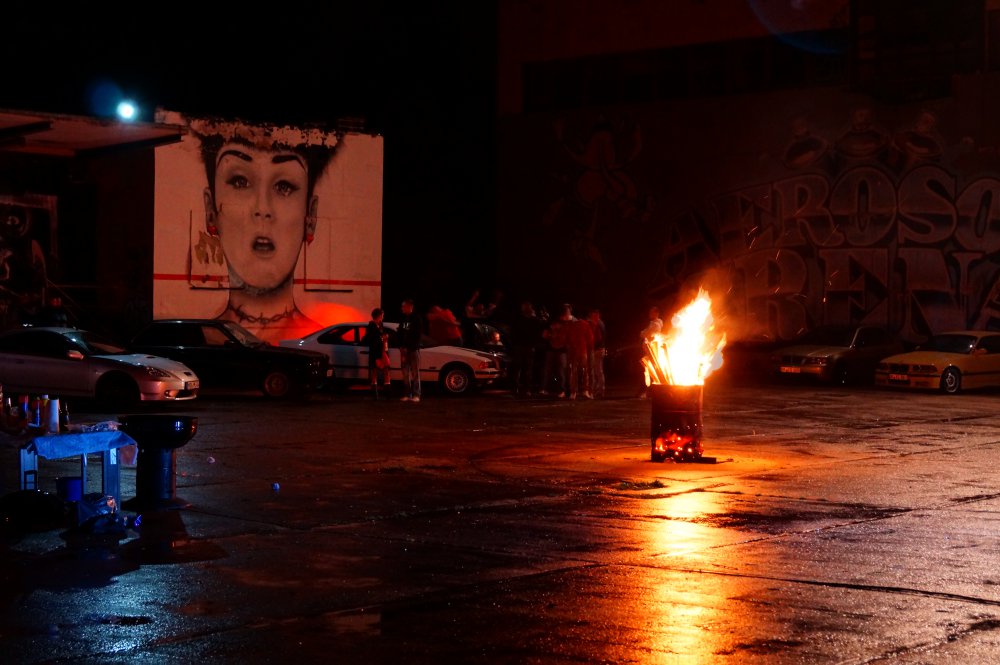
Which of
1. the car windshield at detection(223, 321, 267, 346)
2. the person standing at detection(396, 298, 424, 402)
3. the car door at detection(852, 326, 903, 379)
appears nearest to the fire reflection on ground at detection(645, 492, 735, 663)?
the person standing at detection(396, 298, 424, 402)

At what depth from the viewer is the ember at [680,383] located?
14.8m

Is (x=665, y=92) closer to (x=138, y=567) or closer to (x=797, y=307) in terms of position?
(x=797, y=307)

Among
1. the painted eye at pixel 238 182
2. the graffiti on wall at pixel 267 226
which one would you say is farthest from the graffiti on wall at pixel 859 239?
the painted eye at pixel 238 182

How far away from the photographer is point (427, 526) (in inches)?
412

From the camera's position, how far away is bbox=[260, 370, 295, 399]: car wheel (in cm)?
2375

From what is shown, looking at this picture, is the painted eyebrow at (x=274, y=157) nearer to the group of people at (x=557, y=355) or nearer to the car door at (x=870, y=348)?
the group of people at (x=557, y=355)

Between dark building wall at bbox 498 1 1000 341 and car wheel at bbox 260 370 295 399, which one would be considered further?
dark building wall at bbox 498 1 1000 341

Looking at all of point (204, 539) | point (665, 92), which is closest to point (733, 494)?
Result: point (204, 539)

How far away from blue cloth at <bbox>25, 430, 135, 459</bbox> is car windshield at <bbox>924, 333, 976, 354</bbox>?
22.7 meters

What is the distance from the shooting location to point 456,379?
84.6 feet

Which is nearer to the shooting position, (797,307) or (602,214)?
(797,307)

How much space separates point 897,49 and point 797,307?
707cm

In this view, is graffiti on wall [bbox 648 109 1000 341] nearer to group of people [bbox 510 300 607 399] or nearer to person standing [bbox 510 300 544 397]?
group of people [bbox 510 300 607 399]

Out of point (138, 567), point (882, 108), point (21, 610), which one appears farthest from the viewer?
point (882, 108)
